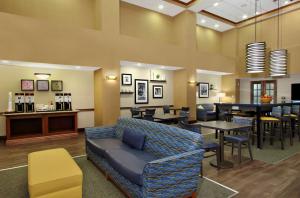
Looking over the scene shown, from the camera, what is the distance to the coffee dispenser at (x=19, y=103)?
5.57 m

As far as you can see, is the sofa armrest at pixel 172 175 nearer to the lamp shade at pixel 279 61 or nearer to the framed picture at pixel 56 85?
the framed picture at pixel 56 85

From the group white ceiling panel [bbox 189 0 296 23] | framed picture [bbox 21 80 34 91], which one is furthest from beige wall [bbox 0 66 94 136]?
white ceiling panel [bbox 189 0 296 23]

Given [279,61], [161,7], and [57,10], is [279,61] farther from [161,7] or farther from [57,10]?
[57,10]

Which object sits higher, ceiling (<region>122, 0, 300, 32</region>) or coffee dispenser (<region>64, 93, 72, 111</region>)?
ceiling (<region>122, 0, 300, 32</region>)

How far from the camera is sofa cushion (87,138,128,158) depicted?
3.15 meters

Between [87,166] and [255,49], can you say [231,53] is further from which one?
[87,166]

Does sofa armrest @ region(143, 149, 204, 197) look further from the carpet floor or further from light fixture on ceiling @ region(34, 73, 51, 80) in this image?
light fixture on ceiling @ region(34, 73, 51, 80)

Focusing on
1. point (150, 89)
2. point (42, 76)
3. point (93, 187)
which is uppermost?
point (42, 76)

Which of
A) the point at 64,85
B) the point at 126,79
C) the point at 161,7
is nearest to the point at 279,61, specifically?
the point at 161,7

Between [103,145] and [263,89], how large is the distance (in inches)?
377

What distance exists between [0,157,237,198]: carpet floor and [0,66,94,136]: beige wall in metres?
3.37

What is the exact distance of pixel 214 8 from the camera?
8.56 metres

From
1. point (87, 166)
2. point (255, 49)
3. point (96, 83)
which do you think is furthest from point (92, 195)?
point (255, 49)

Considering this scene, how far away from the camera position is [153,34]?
8648 millimetres
